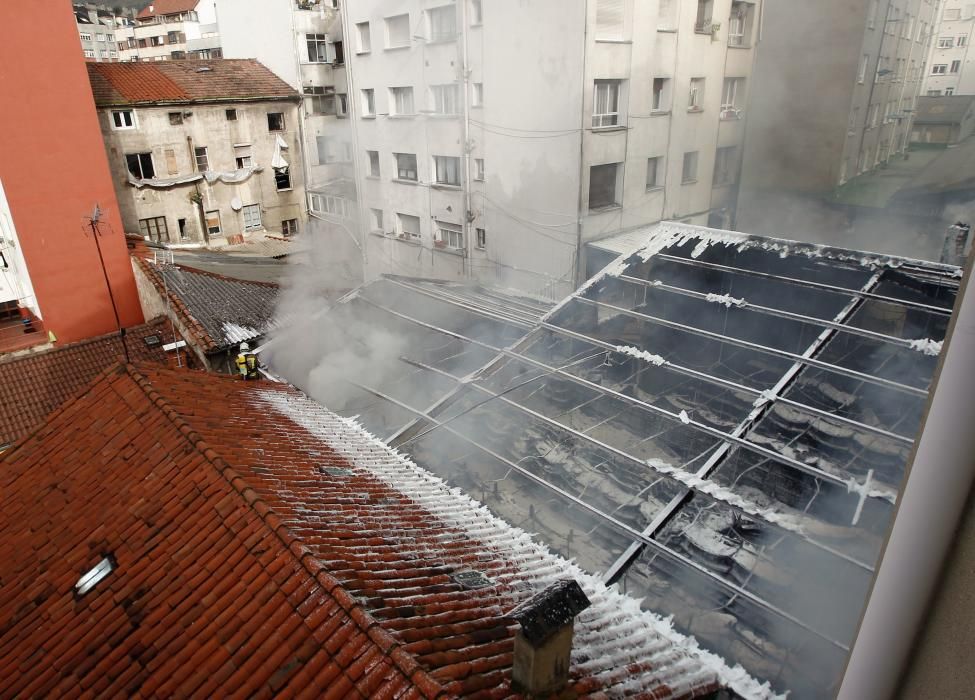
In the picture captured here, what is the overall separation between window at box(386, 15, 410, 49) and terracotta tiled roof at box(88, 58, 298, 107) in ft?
19.5

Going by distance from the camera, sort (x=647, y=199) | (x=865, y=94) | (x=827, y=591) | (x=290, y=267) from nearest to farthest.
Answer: (x=827, y=591) → (x=865, y=94) → (x=647, y=199) → (x=290, y=267)

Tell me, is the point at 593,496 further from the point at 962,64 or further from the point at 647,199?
the point at 647,199

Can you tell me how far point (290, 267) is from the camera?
690 inches

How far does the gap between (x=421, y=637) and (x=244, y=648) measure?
975mm

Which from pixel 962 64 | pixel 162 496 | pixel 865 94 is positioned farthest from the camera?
pixel 865 94

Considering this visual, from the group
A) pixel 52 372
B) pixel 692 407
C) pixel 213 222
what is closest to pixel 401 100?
pixel 213 222

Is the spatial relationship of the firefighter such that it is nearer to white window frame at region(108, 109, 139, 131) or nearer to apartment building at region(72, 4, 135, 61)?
white window frame at region(108, 109, 139, 131)

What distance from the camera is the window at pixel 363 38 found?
17.2 meters

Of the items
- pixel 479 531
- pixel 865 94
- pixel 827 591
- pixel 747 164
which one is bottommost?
pixel 827 591

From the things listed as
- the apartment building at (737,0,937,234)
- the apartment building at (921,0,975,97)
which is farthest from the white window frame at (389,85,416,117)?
the apartment building at (921,0,975,97)

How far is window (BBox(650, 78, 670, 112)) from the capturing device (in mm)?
14008

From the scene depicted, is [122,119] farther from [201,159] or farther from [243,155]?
[243,155]

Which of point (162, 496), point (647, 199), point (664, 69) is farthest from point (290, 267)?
point (162, 496)

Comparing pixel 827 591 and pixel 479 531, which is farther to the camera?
pixel 827 591
